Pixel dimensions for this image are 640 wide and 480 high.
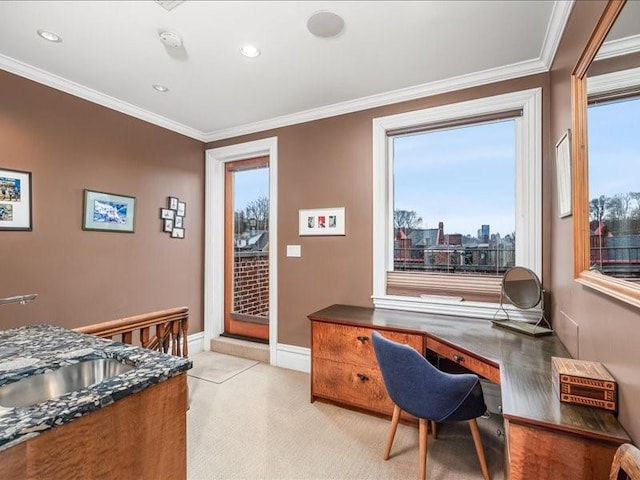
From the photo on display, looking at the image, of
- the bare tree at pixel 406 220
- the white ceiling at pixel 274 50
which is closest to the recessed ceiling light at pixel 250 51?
the white ceiling at pixel 274 50

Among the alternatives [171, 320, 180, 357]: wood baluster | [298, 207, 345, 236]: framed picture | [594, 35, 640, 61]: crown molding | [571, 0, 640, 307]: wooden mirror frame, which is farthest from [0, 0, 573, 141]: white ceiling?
[171, 320, 180, 357]: wood baluster

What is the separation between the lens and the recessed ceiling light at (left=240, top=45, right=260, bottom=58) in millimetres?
2184

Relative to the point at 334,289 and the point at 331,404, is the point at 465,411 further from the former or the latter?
the point at 334,289

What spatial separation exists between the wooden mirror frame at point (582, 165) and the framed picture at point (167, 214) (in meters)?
3.48

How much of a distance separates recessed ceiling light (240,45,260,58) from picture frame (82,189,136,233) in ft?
6.00

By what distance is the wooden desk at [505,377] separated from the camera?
41.6 inches

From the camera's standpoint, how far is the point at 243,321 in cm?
394

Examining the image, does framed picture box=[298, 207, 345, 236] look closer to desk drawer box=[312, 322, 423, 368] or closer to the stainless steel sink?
desk drawer box=[312, 322, 423, 368]

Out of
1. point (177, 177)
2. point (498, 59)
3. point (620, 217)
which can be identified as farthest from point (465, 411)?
point (177, 177)

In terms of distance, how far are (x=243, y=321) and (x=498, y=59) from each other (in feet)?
11.7

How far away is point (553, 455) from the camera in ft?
3.51

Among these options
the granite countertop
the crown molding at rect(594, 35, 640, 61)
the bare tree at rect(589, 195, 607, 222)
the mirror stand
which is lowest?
the mirror stand

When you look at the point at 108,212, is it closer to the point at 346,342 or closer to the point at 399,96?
the point at 346,342

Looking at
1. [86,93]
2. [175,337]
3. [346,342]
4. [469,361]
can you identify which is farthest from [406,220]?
[86,93]
